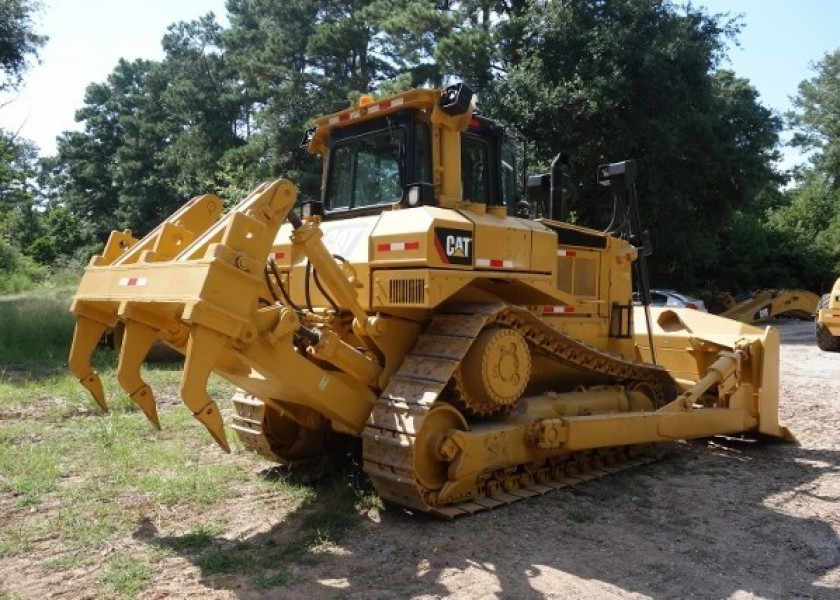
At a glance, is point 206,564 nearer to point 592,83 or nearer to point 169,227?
point 169,227

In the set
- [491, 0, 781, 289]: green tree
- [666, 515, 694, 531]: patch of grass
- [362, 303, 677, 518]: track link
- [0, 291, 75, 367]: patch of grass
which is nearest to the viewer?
[362, 303, 677, 518]: track link

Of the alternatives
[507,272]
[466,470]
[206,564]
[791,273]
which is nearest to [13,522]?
[206,564]

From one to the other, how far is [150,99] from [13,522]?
46.2 m

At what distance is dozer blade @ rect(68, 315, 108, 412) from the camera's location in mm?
4992

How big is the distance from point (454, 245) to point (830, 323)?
13.9 metres

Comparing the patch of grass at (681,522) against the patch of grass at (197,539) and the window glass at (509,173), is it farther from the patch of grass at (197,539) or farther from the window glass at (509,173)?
the patch of grass at (197,539)

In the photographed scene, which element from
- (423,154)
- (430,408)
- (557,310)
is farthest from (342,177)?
(430,408)

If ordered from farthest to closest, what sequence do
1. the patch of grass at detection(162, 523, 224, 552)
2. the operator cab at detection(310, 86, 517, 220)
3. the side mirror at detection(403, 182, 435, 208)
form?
the operator cab at detection(310, 86, 517, 220) < the side mirror at detection(403, 182, 435, 208) < the patch of grass at detection(162, 523, 224, 552)

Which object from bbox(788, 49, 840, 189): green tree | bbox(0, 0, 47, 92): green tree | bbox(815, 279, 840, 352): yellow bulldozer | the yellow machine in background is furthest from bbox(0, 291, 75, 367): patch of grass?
bbox(788, 49, 840, 189): green tree

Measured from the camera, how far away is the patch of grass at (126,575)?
3.94 meters

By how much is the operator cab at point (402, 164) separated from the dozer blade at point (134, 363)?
2.08 metres

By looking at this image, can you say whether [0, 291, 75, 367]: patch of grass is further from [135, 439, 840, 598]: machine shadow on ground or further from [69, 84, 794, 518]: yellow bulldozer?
[135, 439, 840, 598]: machine shadow on ground

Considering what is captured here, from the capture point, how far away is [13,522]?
4973 millimetres

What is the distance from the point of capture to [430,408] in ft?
16.0
